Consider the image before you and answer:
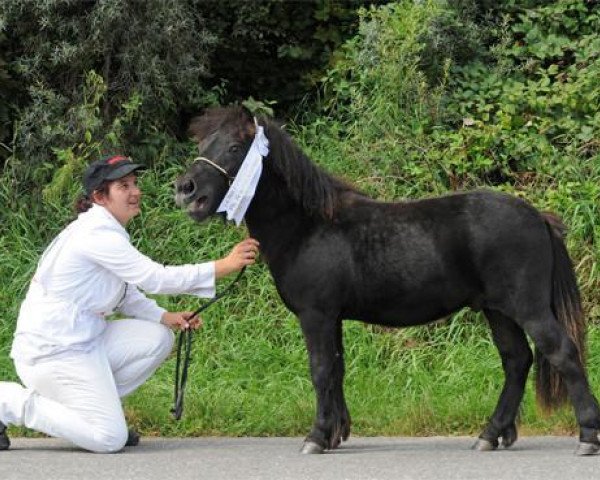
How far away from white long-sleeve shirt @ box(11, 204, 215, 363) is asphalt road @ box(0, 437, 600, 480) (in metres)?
0.59

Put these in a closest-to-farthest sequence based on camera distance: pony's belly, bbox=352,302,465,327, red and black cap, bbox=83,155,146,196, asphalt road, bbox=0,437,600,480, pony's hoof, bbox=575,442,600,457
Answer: asphalt road, bbox=0,437,600,480, pony's hoof, bbox=575,442,600,457, pony's belly, bbox=352,302,465,327, red and black cap, bbox=83,155,146,196

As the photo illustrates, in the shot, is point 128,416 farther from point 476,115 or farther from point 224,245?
point 476,115

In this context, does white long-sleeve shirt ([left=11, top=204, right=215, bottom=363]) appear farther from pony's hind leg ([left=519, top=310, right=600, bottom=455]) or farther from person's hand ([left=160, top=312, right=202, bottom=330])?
pony's hind leg ([left=519, top=310, right=600, bottom=455])

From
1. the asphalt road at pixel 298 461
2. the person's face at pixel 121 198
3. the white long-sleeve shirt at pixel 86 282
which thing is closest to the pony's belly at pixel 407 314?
the asphalt road at pixel 298 461

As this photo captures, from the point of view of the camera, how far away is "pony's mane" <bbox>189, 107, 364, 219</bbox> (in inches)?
263

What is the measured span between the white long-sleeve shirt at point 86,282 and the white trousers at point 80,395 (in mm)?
84

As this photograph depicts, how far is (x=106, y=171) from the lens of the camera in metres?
6.85

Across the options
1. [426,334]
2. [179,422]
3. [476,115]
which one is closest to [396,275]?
[179,422]

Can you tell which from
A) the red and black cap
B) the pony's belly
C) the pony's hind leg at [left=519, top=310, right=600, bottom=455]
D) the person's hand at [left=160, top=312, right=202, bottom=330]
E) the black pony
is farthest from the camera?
the person's hand at [left=160, top=312, right=202, bottom=330]

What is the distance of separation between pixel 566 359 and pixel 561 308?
1.08ft

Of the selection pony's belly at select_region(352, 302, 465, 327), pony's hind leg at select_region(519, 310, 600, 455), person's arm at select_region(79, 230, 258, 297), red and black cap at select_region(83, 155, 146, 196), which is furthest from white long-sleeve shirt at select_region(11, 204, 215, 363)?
pony's hind leg at select_region(519, 310, 600, 455)

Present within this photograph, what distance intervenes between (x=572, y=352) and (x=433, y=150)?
4.49m

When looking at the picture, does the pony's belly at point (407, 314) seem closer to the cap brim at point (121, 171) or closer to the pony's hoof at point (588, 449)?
the pony's hoof at point (588, 449)

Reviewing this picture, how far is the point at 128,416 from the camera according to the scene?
770 centimetres
